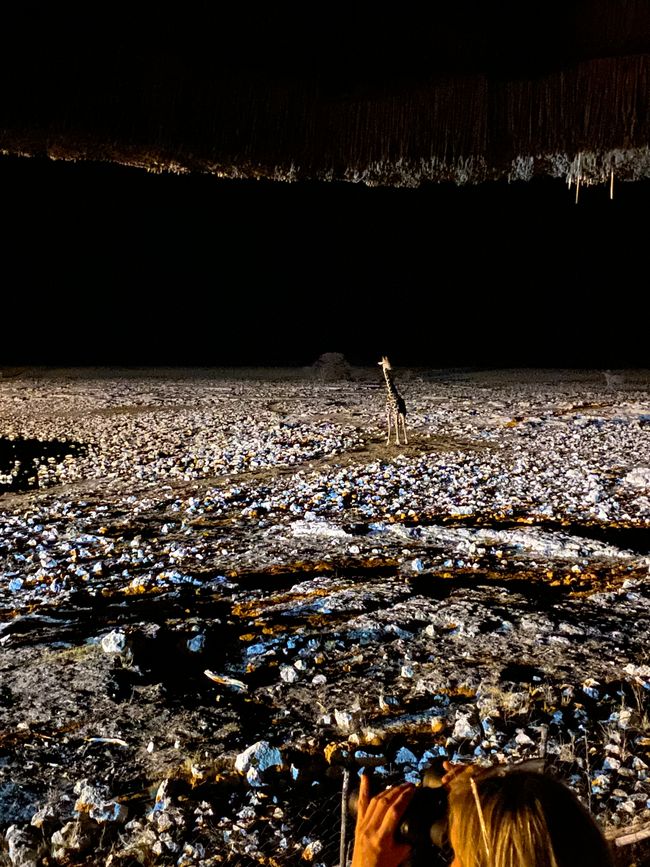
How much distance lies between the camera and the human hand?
4.14ft

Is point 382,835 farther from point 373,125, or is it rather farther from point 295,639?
point 373,125

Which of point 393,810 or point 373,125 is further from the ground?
point 373,125

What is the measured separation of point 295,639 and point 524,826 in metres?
2.62

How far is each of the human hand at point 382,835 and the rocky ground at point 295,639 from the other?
1033 millimetres

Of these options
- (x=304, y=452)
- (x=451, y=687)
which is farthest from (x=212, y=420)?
(x=451, y=687)

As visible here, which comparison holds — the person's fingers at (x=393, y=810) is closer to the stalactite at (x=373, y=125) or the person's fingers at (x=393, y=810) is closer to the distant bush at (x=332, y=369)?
the stalactite at (x=373, y=125)

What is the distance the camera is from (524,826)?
43.4 inches

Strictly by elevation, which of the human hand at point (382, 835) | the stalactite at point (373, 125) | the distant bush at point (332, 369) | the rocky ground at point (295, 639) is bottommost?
the rocky ground at point (295, 639)

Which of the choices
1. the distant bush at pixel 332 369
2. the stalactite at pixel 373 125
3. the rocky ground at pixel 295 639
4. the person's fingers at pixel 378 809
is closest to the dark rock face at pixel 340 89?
the stalactite at pixel 373 125

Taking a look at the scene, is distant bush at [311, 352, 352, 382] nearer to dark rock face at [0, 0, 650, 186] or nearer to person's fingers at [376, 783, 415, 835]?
dark rock face at [0, 0, 650, 186]

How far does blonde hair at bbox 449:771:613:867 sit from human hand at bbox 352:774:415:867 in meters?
0.14

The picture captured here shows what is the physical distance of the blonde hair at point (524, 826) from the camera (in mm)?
1089

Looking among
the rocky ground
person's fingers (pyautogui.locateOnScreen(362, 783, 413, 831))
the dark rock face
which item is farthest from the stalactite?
person's fingers (pyautogui.locateOnScreen(362, 783, 413, 831))

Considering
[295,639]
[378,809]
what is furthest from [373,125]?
[378,809]
